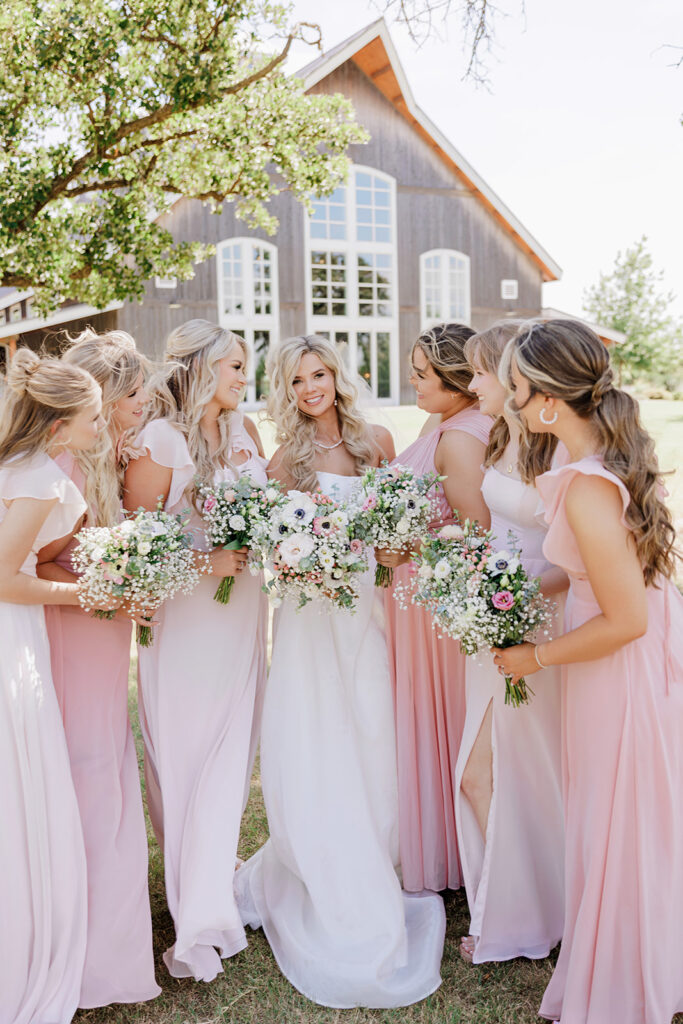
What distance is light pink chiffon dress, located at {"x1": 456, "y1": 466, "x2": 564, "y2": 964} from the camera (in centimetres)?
378

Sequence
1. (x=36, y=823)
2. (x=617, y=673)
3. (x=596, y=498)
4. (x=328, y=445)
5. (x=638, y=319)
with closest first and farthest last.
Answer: (x=596, y=498), (x=617, y=673), (x=36, y=823), (x=328, y=445), (x=638, y=319)

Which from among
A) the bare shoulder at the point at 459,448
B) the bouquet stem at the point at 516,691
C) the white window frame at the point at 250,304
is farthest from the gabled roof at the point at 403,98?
the bouquet stem at the point at 516,691

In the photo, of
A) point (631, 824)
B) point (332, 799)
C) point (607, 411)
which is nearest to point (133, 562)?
point (332, 799)

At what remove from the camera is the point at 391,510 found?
370 cm

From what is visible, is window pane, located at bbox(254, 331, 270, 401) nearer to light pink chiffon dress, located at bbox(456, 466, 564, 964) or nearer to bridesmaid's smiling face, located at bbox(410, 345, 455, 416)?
bridesmaid's smiling face, located at bbox(410, 345, 455, 416)

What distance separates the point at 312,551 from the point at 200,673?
94 centimetres

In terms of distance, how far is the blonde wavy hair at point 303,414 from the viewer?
4543 millimetres

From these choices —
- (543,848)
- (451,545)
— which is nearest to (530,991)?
(543,848)

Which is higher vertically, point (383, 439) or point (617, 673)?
point (383, 439)

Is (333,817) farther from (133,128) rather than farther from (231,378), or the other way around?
(133,128)

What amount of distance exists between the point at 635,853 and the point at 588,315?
55.4m

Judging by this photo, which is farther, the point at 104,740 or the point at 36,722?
the point at 104,740

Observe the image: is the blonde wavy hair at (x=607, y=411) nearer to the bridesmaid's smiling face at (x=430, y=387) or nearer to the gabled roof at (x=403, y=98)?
the bridesmaid's smiling face at (x=430, y=387)

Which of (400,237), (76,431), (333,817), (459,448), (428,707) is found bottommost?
(333,817)
